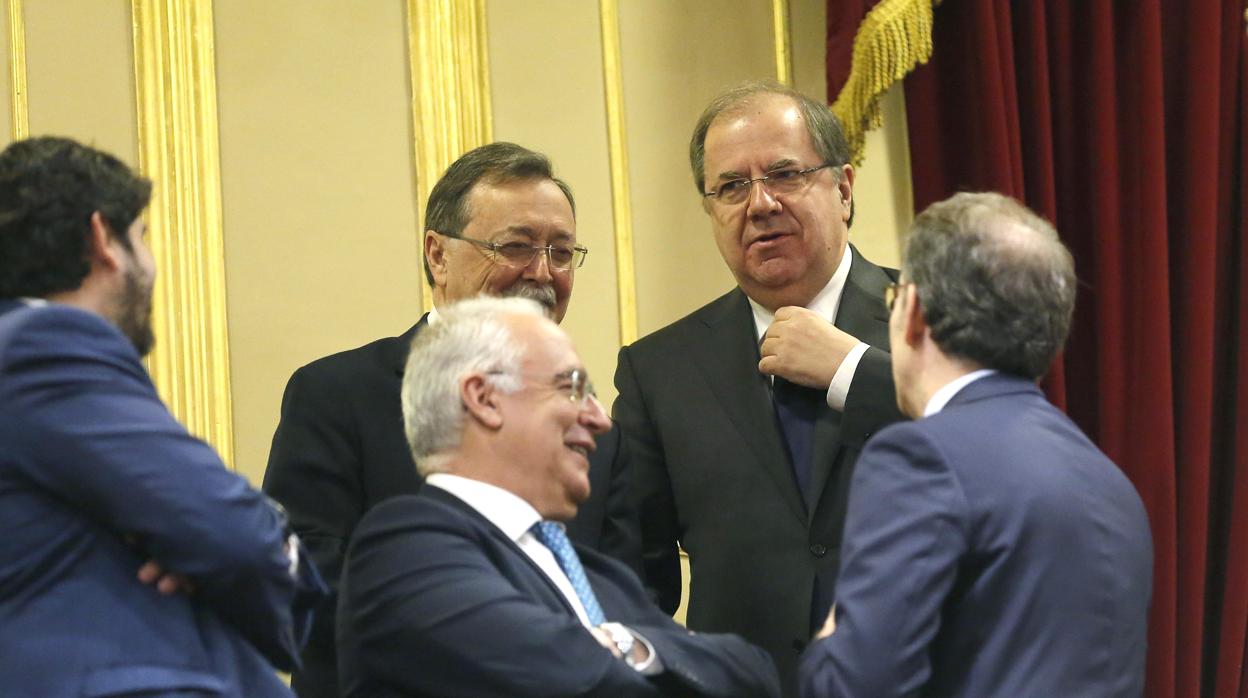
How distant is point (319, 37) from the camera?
3857 mm

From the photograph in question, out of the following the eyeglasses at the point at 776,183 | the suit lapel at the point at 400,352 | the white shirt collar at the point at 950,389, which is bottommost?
the white shirt collar at the point at 950,389

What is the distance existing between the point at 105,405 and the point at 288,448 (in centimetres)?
82

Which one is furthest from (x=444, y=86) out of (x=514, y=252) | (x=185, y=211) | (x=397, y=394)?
(x=397, y=394)

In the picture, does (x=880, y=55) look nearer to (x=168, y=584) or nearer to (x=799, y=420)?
(x=799, y=420)

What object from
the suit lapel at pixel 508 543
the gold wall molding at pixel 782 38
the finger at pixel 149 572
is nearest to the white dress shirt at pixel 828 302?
the suit lapel at pixel 508 543

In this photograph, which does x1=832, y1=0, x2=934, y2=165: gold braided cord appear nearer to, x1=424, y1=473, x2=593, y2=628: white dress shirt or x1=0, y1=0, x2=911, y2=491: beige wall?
x1=0, y1=0, x2=911, y2=491: beige wall

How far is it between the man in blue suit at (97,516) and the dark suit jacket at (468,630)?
12cm

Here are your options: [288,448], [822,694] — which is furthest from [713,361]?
[822,694]

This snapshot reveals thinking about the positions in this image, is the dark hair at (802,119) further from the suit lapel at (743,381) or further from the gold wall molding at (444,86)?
the gold wall molding at (444,86)

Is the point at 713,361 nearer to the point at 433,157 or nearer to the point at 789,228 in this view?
the point at 789,228

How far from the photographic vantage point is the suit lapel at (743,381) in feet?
9.39

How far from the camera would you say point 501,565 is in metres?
2.15

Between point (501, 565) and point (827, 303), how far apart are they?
42.8 inches

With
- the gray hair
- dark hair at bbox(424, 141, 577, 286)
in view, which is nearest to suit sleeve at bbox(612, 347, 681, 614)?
dark hair at bbox(424, 141, 577, 286)
